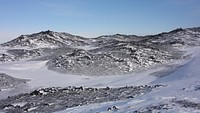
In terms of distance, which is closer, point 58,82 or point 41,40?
point 58,82

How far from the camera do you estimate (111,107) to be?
2023 cm

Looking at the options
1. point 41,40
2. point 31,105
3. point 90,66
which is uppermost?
point 41,40

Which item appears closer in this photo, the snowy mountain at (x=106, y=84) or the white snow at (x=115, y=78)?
the snowy mountain at (x=106, y=84)

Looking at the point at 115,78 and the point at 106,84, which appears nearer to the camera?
the point at 106,84

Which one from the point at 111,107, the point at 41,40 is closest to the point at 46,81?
the point at 111,107

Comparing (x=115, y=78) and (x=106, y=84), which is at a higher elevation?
(x=115, y=78)

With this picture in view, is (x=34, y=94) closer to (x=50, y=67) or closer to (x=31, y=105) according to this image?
(x=31, y=105)

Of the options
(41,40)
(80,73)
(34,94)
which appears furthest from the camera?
(41,40)

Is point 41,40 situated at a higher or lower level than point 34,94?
higher

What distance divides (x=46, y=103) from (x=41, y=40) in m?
90.4

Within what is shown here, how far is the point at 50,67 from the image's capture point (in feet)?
191

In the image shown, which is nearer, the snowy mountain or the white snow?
the snowy mountain

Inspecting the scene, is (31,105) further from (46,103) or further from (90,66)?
(90,66)

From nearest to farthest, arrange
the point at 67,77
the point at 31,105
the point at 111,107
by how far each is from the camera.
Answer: the point at 111,107 < the point at 31,105 < the point at 67,77
